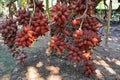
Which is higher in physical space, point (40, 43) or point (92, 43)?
point (92, 43)

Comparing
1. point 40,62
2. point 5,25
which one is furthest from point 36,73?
point 5,25

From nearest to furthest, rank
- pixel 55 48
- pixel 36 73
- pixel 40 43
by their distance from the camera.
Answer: pixel 55 48
pixel 36 73
pixel 40 43

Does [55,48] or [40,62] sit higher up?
[55,48]

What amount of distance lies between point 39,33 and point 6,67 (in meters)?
3.16

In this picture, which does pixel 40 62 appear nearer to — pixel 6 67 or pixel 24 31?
pixel 6 67

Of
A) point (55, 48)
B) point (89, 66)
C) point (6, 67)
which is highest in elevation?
point (55, 48)

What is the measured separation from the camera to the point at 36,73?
3.61m

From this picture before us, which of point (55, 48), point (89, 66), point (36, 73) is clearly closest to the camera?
point (55, 48)

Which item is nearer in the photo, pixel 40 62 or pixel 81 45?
pixel 81 45

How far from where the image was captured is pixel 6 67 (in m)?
4.21

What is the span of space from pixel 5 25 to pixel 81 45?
0.45 m

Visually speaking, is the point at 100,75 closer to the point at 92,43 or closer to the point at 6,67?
the point at 6,67

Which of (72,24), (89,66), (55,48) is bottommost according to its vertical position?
(89,66)

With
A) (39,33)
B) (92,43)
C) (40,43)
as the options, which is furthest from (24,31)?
(40,43)
